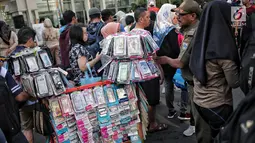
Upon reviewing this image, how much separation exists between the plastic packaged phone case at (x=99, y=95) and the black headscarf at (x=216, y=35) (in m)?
1.19

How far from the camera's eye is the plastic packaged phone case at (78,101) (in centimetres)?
253

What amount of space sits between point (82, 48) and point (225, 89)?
1.66 metres

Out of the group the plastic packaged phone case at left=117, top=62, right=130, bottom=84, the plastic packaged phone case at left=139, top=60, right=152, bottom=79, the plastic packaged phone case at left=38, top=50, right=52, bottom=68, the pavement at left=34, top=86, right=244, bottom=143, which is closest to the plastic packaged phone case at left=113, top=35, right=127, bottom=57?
the plastic packaged phone case at left=117, top=62, right=130, bottom=84

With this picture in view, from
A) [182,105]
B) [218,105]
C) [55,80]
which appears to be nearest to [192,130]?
[182,105]

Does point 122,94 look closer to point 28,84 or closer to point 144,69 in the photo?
point 144,69

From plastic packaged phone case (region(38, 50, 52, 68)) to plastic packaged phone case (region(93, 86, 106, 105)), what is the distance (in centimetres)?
57

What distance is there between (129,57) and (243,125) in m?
1.66

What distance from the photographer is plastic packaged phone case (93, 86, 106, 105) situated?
2594mm

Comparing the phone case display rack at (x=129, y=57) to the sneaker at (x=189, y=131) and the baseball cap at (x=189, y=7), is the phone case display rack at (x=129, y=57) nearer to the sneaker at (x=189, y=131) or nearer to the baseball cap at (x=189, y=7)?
the baseball cap at (x=189, y=7)

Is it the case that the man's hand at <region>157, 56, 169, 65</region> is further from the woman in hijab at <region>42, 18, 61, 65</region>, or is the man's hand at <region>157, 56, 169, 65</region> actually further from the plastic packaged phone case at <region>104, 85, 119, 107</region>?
the woman in hijab at <region>42, 18, 61, 65</region>

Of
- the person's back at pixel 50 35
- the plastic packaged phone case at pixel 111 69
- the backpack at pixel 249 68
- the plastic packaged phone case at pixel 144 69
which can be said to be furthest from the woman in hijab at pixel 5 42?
the backpack at pixel 249 68

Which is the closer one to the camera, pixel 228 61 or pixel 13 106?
pixel 228 61

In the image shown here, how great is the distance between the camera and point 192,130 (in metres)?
3.24

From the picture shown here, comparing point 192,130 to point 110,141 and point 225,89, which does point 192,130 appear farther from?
point 225,89
